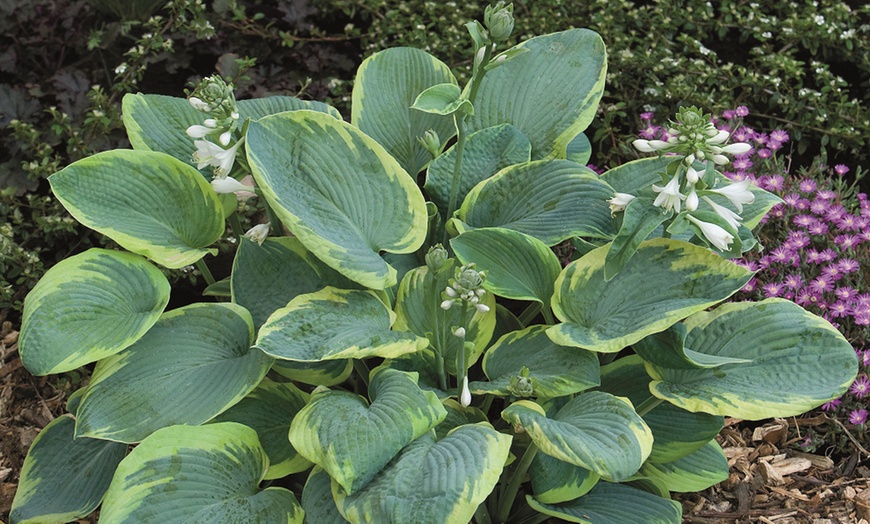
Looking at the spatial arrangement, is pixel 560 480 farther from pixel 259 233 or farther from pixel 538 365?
pixel 259 233

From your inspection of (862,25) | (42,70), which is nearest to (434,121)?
(42,70)

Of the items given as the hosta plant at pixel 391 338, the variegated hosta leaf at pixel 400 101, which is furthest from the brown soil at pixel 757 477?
the variegated hosta leaf at pixel 400 101

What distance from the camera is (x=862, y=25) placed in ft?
10.9

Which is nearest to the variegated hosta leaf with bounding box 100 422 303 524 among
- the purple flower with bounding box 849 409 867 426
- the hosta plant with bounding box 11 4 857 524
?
the hosta plant with bounding box 11 4 857 524

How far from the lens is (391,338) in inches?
65.1

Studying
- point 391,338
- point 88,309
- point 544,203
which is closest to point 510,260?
point 544,203

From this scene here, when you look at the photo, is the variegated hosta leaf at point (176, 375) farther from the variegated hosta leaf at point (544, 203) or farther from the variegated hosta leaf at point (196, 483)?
the variegated hosta leaf at point (544, 203)

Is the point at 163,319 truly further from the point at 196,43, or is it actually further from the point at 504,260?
the point at 196,43

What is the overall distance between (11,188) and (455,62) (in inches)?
64.4

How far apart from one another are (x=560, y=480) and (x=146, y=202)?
110cm

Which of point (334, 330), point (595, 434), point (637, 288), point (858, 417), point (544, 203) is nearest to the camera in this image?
point (595, 434)

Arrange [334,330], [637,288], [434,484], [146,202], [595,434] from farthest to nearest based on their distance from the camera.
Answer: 1. [146,202]
2. [637,288]
3. [334,330]
4. [595,434]
5. [434,484]

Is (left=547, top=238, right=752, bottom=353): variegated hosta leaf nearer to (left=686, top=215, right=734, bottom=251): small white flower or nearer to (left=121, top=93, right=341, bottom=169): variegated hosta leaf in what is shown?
(left=686, top=215, right=734, bottom=251): small white flower

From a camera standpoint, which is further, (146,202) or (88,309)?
(146,202)
